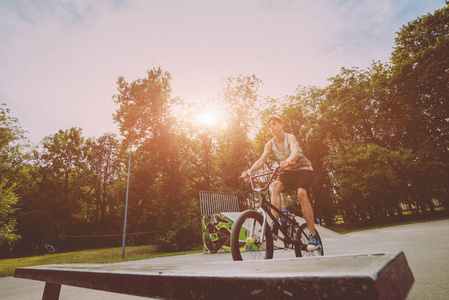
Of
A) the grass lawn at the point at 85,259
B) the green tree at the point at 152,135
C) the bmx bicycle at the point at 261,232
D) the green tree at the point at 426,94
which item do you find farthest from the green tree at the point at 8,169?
the green tree at the point at 426,94

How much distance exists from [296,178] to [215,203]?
1003cm

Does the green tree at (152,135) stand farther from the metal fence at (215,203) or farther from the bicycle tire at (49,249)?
the bicycle tire at (49,249)

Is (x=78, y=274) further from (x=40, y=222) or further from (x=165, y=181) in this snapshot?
(x=40, y=222)

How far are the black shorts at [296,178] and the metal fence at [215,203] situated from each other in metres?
9.18

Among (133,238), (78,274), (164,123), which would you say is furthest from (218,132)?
(78,274)

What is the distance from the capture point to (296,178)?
3.90 metres

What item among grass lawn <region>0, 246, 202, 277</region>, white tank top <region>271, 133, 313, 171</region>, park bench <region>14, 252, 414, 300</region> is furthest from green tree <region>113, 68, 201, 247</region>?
park bench <region>14, 252, 414, 300</region>

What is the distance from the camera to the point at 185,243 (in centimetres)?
1670

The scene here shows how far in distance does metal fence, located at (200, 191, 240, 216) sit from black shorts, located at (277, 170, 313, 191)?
918 cm

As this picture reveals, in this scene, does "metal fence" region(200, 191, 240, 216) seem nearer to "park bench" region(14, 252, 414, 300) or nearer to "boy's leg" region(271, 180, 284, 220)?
"boy's leg" region(271, 180, 284, 220)

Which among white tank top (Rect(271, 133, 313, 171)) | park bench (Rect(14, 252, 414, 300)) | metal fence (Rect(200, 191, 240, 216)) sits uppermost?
metal fence (Rect(200, 191, 240, 216))

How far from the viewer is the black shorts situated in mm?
3770

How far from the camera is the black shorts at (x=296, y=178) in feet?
12.4

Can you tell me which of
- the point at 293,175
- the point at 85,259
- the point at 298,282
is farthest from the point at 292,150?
the point at 85,259
